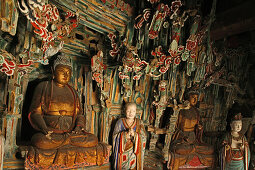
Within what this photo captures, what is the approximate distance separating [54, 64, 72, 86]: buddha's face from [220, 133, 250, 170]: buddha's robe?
3.76 m

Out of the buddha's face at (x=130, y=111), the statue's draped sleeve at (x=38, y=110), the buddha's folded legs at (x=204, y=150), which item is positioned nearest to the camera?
the statue's draped sleeve at (x=38, y=110)

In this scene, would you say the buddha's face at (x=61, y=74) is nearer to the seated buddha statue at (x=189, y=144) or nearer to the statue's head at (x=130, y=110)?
the statue's head at (x=130, y=110)

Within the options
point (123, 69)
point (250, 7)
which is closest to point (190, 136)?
point (123, 69)

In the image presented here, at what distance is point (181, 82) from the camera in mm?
4984

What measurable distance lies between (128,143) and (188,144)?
160 centimetres

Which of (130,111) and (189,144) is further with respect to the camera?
(189,144)

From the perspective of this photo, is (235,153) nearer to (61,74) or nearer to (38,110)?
(61,74)

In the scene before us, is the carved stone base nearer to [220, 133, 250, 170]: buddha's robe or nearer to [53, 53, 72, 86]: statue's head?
[53, 53, 72, 86]: statue's head

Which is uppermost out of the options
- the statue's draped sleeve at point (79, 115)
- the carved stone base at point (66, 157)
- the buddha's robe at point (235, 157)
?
the statue's draped sleeve at point (79, 115)

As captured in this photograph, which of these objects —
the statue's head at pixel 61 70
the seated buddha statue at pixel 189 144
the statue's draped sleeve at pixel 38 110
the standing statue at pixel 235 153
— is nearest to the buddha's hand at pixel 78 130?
the statue's draped sleeve at pixel 38 110

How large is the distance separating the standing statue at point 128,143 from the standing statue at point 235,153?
1955 mm

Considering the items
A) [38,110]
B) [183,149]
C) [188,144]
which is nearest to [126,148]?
[183,149]

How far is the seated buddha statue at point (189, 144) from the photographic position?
4496 mm

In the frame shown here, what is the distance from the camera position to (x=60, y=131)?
3.43 meters
